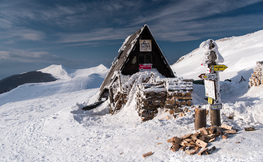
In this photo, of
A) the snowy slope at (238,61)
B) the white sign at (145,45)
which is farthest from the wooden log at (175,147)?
A: the white sign at (145,45)

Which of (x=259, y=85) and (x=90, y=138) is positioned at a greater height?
(x=259, y=85)

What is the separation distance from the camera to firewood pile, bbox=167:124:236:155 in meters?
4.60

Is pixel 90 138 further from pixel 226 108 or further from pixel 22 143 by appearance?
pixel 226 108

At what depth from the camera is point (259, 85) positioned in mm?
12016

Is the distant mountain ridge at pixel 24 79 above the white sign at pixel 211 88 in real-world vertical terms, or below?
above

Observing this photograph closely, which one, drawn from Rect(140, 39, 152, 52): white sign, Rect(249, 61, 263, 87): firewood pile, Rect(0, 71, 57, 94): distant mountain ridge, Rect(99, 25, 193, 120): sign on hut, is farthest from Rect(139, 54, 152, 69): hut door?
Rect(0, 71, 57, 94): distant mountain ridge

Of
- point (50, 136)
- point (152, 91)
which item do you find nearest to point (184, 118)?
point (152, 91)

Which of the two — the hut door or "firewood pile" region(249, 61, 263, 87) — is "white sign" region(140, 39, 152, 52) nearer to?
the hut door

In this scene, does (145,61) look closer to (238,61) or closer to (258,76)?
(258,76)

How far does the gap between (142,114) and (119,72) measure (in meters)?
5.75

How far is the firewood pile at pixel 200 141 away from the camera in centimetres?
460

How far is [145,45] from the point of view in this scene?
1526cm

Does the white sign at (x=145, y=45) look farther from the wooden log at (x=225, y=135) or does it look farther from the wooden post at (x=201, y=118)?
the wooden log at (x=225, y=135)

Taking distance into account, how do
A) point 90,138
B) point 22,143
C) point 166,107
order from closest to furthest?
point 90,138
point 22,143
point 166,107
